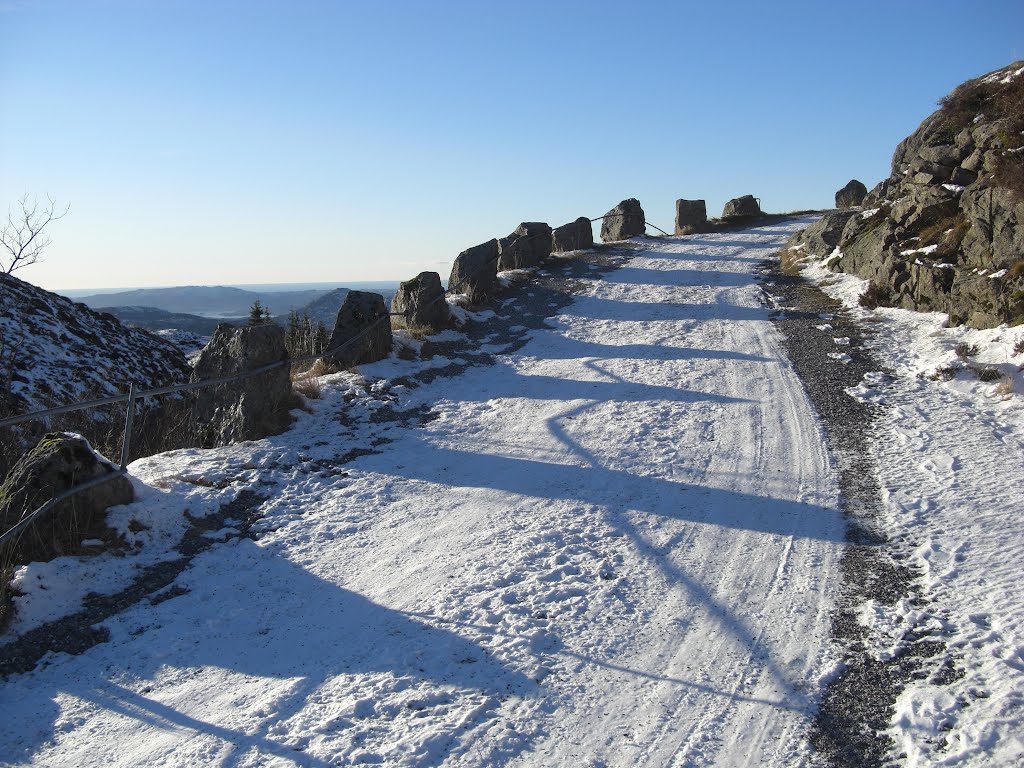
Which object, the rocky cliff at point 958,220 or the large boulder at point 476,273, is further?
the large boulder at point 476,273

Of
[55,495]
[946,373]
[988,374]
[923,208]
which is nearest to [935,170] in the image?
[923,208]

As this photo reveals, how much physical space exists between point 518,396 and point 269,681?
6.01m

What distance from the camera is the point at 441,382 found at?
10.8 meters

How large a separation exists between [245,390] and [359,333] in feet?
8.97

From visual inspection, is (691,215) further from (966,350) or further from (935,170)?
(966,350)

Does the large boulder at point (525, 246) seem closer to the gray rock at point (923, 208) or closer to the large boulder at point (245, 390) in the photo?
the gray rock at point (923, 208)

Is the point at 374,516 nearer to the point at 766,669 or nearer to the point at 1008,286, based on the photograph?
the point at 766,669

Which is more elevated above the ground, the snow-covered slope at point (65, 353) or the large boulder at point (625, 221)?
the large boulder at point (625, 221)

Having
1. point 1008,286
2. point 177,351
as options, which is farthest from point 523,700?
point 177,351

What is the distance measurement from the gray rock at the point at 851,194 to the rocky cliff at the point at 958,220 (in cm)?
1388

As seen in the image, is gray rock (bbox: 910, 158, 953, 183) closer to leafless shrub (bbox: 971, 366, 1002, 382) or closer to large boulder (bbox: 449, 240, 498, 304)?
leafless shrub (bbox: 971, 366, 1002, 382)

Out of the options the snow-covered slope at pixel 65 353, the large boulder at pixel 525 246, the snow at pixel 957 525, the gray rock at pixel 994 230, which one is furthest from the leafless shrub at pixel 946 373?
the large boulder at pixel 525 246

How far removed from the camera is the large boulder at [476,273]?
15.4m

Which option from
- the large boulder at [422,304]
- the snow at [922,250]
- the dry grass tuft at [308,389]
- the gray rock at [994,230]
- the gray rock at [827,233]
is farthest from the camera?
the gray rock at [827,233]
